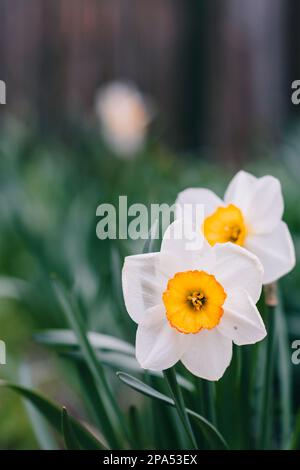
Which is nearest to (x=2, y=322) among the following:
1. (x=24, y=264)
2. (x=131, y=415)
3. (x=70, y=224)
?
(x=24, y=264)

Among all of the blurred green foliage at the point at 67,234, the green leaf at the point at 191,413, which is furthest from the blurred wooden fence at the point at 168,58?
the green leaf at the point at 191,413

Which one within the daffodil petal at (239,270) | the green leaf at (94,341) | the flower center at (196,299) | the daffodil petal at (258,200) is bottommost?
the green leaf at (94,341)

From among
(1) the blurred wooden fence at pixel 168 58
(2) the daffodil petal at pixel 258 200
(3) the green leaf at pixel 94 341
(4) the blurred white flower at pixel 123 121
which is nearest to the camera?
(2) the daffodil petal at pixel 258 200

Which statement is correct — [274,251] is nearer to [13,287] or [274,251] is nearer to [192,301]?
[192,301]

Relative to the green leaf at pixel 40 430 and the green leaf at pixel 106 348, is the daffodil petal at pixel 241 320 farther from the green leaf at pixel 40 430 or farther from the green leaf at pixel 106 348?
the green leaf at pixel 40 430

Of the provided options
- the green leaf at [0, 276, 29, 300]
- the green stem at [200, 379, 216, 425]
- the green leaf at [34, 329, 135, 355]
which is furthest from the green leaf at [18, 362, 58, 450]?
the green leaf at [0, 276, 29, 300]
